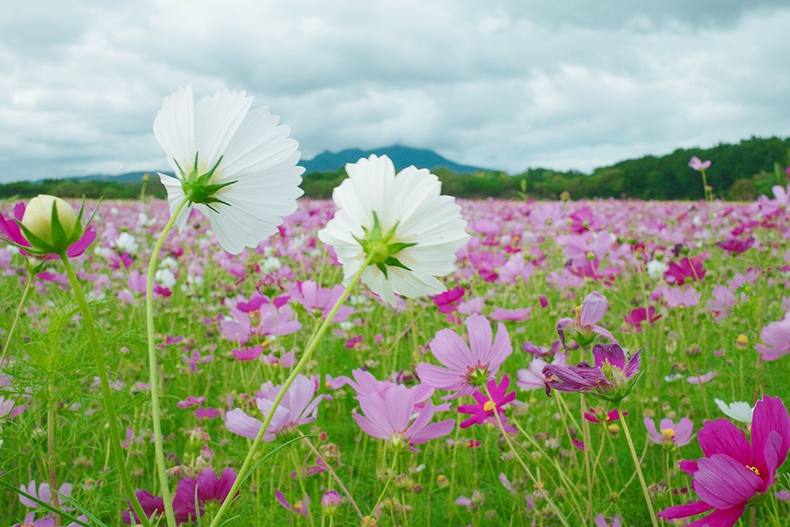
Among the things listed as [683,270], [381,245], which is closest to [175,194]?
[381,245]

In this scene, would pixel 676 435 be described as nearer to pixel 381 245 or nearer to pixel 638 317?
pixel 638 317

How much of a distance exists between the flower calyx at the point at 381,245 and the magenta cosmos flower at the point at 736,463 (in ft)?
0.77

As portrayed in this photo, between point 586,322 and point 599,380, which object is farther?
point 586,322

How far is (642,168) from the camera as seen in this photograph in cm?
1394

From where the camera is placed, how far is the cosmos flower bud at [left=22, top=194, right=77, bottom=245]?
0.33m

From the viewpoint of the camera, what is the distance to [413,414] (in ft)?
1.99

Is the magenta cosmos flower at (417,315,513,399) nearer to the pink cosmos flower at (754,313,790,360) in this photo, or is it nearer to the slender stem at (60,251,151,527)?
the slender stem at (60,251,151,527)

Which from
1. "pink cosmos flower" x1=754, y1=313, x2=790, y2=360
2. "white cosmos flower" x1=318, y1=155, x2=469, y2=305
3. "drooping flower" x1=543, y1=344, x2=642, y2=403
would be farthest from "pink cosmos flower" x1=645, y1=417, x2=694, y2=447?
"white cosmos flower" x1=318, y1=155, x2=469, y2=305

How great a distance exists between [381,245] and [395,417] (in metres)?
0.23

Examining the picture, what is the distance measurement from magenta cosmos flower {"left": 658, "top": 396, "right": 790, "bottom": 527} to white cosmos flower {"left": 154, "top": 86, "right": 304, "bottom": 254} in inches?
13.0

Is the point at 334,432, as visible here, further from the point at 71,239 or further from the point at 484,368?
the point at 71,239

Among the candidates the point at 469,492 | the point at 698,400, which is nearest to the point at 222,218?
the point at 469,492

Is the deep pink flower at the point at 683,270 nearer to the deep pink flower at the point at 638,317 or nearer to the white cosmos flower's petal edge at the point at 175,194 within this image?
the deep pink flower at the point at 638,317

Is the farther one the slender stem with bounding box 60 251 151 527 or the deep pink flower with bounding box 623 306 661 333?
the deep pink flower with bounding box 623 306 661 333
